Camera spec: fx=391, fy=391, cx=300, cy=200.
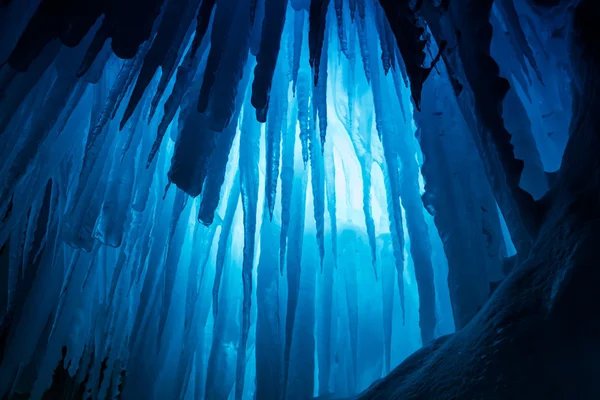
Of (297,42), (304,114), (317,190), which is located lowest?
(317,190)

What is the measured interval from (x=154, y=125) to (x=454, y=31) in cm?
236

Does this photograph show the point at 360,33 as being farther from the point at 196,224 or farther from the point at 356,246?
the point at 196,224

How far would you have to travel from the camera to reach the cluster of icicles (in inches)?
78.5

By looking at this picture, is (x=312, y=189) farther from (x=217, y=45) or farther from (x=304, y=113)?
(x=217, y=45)

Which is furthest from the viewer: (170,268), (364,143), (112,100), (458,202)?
(170,268)

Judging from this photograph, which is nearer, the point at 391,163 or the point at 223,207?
the point at 391,163

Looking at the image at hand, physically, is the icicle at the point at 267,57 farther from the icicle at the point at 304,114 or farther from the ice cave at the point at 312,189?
the icicle at the point at 304,114

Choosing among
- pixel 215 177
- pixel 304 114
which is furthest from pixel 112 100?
pixel 304 114

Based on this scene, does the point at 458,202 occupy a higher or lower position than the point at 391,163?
lower

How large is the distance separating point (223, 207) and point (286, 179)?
48.1 inches

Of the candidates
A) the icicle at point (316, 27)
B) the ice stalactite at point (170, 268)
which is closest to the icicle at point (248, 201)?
the ice stalactite at point (170, 268)

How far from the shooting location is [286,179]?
8.27 feet

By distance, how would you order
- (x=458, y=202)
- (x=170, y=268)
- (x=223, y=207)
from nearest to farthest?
(x=458, y=202) < (x=170, y=268) < (x=223, y=207)

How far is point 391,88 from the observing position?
2738 millimetres
